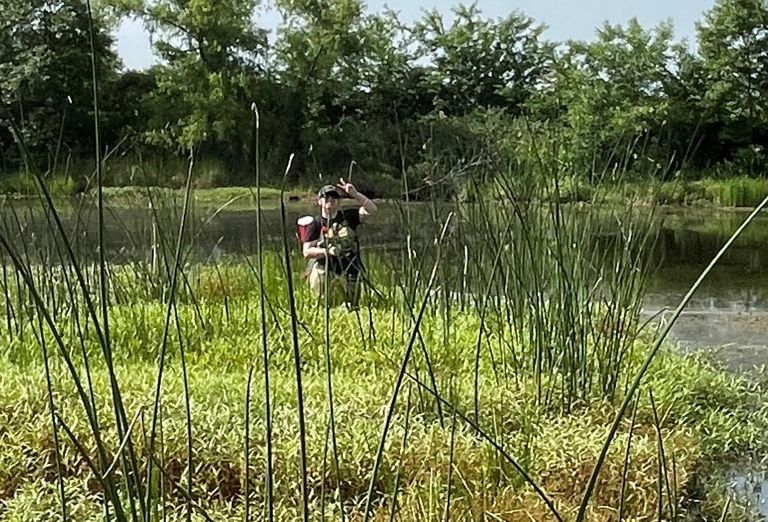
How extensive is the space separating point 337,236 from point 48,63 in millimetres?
9464

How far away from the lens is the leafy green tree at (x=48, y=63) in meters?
11.5

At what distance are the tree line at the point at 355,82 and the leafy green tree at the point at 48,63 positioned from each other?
0.04 meters

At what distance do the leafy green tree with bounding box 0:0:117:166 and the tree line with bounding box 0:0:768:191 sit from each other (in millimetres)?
43

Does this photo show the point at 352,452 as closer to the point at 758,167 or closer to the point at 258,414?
the point at 258,414

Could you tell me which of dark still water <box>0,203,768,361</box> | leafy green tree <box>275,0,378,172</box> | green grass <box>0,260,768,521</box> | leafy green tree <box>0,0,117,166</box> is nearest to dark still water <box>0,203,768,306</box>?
dark still water <box>0,203,768,361</box>

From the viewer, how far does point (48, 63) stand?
11.7 m

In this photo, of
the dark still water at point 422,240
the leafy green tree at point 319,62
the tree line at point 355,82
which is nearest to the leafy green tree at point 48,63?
the tree line at point 355,82

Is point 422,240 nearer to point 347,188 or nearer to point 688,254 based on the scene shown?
point 347,188

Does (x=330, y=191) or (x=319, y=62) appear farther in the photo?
(x=319, y=62)

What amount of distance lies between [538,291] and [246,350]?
92 cm

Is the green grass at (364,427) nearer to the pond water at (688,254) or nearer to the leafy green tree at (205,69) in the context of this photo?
the pond water at (688,254)

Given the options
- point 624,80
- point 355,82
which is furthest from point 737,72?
point 355,82

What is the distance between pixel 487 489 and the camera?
1860 mm

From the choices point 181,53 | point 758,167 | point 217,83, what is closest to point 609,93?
point 758,167
